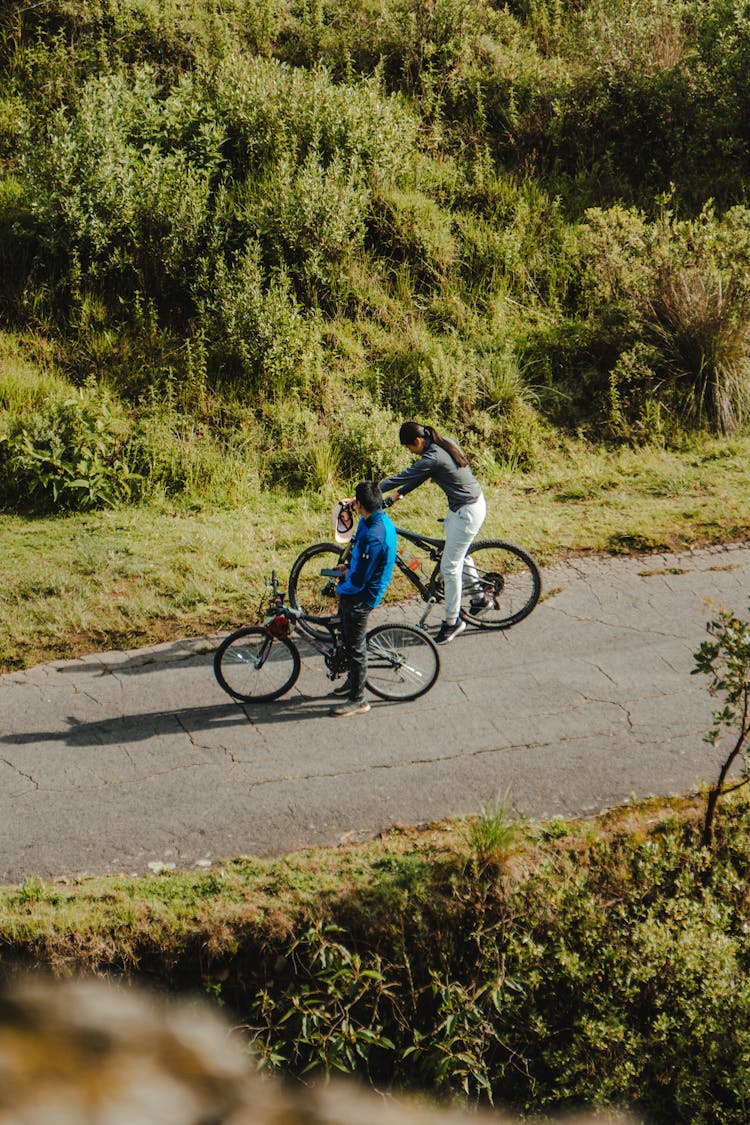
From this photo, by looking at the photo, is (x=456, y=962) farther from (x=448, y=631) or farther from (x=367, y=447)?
(x=367, y=447)

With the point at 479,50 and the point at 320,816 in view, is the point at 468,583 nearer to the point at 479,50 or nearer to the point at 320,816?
the point at 320,816

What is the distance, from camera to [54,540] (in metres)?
11.1

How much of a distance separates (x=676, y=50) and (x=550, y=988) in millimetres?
17793

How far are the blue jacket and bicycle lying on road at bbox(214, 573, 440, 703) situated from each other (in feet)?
1.59

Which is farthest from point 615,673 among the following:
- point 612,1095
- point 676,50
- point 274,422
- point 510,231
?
point 676,50

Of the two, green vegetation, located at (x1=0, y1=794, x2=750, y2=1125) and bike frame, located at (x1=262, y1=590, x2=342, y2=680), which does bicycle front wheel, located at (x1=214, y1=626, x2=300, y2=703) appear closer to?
bike frame, located at (x1=262, y1=590, x2=342, y2=680)

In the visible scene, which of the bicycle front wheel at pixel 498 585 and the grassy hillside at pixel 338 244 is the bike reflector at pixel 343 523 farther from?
the grassy hillside at pixel 338 244

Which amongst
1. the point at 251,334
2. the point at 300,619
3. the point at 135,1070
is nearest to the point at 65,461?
the point at 251,334

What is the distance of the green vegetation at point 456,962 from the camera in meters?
6.38

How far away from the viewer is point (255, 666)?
870cm

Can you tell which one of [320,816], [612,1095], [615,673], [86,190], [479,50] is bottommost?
[612,1095]

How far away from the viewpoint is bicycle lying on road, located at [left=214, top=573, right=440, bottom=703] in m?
8.57

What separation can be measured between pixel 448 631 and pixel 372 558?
5.73 ft

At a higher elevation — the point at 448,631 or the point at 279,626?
the point at 279,626
